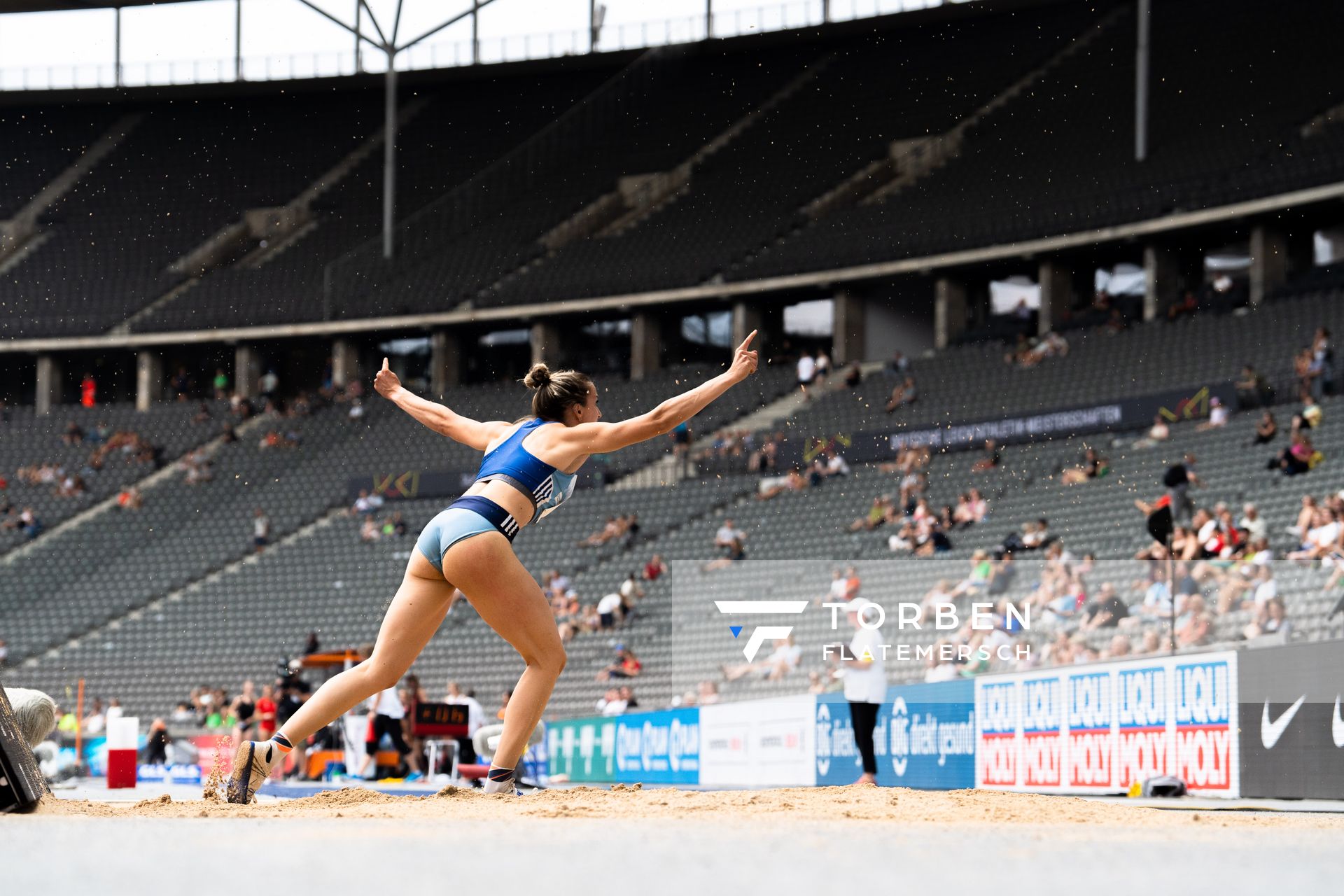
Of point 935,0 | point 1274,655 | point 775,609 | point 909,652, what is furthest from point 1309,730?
point 935,0

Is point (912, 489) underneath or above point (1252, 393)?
underneath

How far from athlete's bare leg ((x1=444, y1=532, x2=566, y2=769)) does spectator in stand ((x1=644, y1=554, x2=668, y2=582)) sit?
19.6 metres

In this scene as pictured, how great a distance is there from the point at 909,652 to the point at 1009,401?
57.7ft

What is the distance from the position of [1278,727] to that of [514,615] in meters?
7.15

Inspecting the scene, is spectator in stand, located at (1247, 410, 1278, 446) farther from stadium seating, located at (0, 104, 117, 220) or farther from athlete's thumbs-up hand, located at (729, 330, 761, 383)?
stadium seating, located at (0, 104, 117, 220)

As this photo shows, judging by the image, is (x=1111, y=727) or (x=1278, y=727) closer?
(x=1278, y=727)

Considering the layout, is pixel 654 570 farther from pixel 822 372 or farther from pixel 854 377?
pixel 822 372

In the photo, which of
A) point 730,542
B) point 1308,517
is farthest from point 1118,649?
point 730,542

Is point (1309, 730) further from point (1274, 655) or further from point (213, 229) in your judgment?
point (213, 229)

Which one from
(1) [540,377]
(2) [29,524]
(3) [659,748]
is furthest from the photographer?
(2) [29,524]

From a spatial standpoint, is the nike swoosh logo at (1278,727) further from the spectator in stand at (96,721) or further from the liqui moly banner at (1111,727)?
the spectator in stand at (96,721)

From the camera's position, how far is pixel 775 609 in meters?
14.6

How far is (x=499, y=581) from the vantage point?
6.93 meters

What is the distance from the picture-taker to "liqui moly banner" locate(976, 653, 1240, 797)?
12172 millimetres
